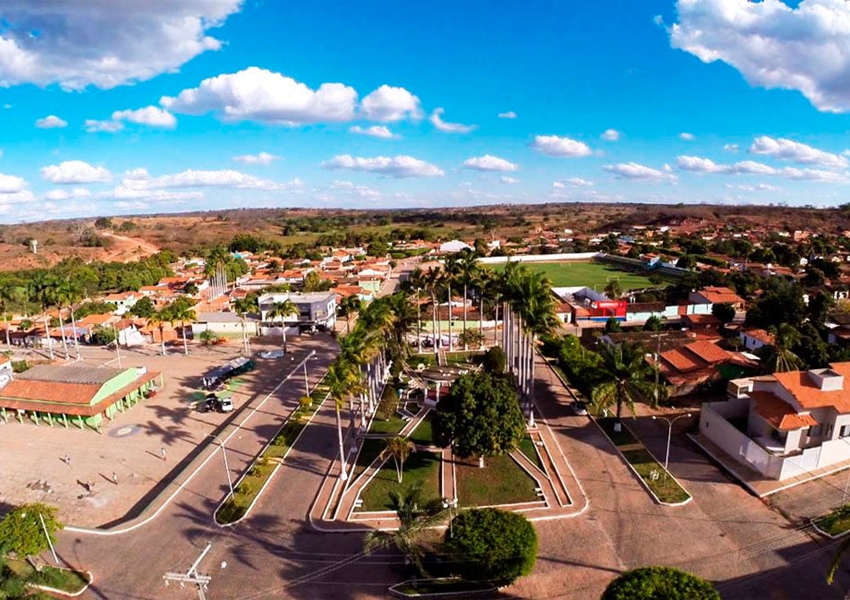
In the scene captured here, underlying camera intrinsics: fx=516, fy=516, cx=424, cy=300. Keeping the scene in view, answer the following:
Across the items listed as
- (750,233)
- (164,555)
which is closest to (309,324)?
(164,555)

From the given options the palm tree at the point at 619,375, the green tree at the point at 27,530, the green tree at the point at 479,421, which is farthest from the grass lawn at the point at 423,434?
the green tree at the point at 27,530

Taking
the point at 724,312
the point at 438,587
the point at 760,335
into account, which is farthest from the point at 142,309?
the point at 724,312

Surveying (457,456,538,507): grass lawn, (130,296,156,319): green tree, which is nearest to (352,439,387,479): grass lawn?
(457,456,538,507): grass lawn

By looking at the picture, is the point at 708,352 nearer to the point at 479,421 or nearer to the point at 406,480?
the point at 479,421

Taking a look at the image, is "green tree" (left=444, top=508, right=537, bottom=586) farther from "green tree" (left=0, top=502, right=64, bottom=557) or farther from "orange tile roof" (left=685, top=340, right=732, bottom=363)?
"orange tile roof" (left=685, top=340, right=732, bottom=363)

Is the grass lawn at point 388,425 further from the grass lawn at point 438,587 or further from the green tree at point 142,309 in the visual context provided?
the green tree at point 142,309
